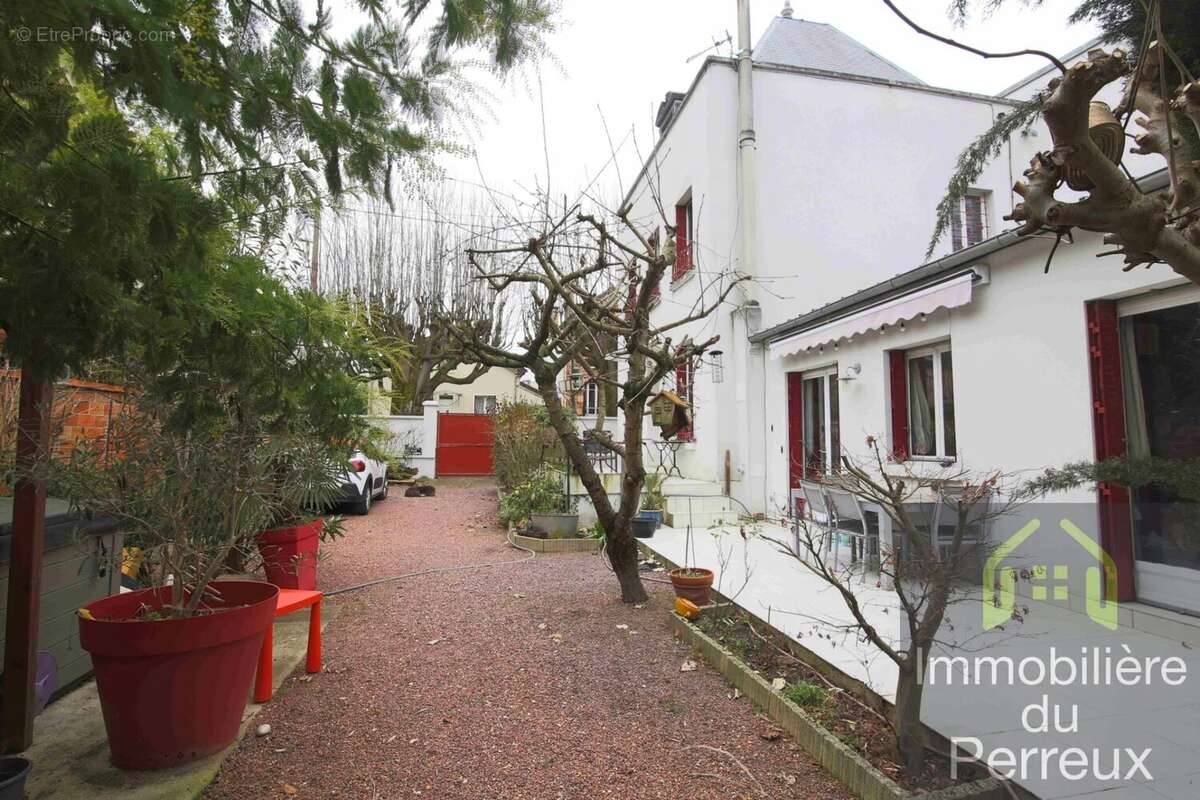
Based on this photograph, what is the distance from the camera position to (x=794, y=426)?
935 cm

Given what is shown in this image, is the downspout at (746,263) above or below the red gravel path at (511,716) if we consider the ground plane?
above

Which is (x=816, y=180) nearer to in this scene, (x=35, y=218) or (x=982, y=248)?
(x=982, y=248)

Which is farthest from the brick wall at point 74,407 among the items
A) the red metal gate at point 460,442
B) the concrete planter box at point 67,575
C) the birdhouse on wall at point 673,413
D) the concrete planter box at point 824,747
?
the red metal gate at point 460,442

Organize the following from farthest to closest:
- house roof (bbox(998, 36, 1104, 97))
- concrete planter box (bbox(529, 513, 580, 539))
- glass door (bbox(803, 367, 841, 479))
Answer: concrete planter box (bbox(529, 513, 580, 539)) < glass door (bbox(803, 367, 841, 479)) < house roof (bbox(998, 36, 1104, 97))

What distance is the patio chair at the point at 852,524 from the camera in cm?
566

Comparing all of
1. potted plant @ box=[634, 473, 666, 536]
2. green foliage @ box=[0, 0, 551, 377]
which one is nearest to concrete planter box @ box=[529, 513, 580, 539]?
potted plant @ box=[634, 473, 666, 536]

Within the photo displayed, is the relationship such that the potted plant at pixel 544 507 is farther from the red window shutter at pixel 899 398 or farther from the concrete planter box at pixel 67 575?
the concrete planter box at pixel 67 575

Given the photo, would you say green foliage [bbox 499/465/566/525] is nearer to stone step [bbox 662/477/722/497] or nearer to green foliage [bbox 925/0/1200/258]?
stone step [bbox 662/477/722/497]

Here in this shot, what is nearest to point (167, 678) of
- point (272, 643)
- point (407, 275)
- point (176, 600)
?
point (176, 600)

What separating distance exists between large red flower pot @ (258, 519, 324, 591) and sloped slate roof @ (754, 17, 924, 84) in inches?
442

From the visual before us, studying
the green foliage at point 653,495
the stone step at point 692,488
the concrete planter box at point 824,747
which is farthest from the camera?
the stone step at point 692,488

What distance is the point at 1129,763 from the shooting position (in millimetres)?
2570

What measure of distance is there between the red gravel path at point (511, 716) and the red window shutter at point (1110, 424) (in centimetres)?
316

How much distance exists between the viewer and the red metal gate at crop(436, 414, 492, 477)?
19.3 metres
